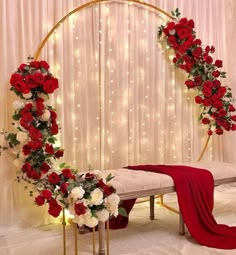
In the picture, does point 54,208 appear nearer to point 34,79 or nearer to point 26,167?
point 26,167

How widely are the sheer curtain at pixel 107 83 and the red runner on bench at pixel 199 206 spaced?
0.76 metres

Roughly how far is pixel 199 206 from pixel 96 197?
3.46 ft

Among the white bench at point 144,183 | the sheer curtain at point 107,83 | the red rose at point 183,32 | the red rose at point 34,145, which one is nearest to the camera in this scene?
the white bench at point 144,183

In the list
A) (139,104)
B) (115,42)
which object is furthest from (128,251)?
(115,42)

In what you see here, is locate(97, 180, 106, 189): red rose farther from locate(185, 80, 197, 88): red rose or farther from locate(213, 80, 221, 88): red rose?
locate(213, 80, 221, 88): red rose

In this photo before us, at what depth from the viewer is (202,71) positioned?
3.87m

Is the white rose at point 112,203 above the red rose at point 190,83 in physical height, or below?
below

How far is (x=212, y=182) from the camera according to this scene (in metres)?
2.95

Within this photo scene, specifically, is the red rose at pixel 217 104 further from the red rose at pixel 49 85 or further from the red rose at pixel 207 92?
A: the red rose at pixel 49 85

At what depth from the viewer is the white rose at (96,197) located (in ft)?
6.86

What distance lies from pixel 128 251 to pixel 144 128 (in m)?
1.35

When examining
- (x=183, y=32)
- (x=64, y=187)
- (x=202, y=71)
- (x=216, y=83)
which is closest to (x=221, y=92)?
(x=216, y=83)

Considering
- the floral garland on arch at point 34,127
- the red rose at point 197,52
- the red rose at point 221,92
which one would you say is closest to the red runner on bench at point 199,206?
the floral garland on arch at point 34,127

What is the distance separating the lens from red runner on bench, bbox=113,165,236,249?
2744mm
